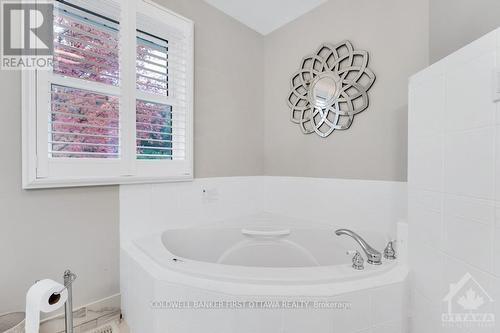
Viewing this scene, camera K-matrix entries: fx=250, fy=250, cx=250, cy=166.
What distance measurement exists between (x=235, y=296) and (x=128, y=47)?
5.63 feet

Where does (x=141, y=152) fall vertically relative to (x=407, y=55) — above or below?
below

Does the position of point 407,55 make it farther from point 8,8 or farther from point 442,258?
point 8,8

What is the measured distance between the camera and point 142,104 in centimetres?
185

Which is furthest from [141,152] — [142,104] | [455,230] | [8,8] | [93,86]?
[455,230]

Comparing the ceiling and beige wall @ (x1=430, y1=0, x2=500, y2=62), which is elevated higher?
the ceiling

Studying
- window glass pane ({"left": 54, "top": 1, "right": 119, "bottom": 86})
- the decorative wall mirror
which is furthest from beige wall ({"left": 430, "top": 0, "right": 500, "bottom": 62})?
window glass pane ({"left": 54, "top": 1, "right": 119, "bottom": 86})

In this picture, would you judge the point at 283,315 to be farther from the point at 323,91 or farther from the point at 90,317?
the point at 323,91

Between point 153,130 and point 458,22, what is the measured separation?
211cm

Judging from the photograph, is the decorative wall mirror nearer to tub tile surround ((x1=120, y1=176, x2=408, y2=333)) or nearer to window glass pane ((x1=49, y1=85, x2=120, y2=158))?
tub tile surround ((x1=120, y1=176, x2=408, y2=333))

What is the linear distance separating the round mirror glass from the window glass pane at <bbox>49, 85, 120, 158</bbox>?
62.8 inches

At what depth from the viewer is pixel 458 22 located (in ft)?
4.90

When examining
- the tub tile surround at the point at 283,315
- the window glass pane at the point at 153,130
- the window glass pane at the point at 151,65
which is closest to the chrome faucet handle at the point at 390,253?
the tub tile surround at the point at 283,315

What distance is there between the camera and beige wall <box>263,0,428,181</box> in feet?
5.74

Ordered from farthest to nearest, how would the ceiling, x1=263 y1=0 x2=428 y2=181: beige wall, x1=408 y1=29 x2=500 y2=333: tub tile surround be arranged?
the ceiling
x1=263 y1=0 x2=428 y2=181: beige wall
x1=408 y1=29 x2=500 y2=333: tub tile surround
